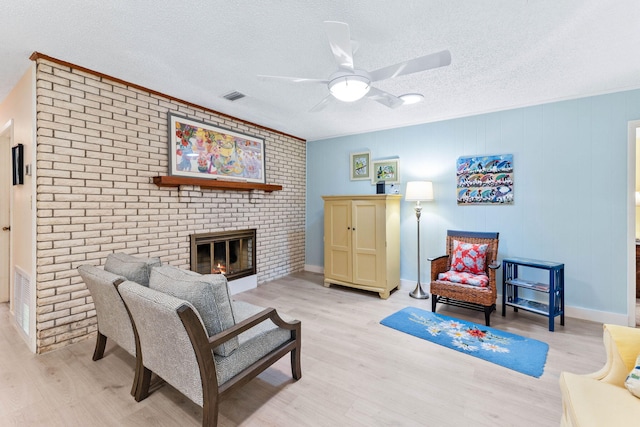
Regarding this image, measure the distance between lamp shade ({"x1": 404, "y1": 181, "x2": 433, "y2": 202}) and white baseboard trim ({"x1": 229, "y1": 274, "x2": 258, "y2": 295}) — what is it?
2678 mm

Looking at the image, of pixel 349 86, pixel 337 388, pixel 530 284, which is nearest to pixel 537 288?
pixel 530 284

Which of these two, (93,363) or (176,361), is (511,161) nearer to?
(176,361)

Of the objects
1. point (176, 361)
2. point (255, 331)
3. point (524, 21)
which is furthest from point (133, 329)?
point (524, 21)

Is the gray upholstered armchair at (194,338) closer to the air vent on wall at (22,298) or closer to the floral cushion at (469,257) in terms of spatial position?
the air vent on wall at (22,298)

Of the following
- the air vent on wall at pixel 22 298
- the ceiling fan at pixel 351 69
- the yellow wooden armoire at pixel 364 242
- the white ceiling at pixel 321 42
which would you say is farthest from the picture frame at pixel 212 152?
the ceiling fan at pixel 351 69

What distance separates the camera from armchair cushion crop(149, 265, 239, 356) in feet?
4.98

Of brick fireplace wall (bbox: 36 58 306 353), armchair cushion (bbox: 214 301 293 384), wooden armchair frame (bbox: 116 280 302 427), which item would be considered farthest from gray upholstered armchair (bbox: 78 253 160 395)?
armchair cushion (bbox: 214 301 293 384)

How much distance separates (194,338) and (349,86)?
6.02 ft

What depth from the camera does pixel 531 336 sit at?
2.78 m

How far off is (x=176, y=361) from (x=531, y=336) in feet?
10.5

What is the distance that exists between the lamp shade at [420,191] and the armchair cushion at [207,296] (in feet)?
9.73

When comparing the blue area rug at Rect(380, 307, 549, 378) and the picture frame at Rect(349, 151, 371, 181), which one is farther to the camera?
the picture frame at Rect(349, 151, 371, 181)

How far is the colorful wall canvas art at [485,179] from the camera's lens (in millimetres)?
3576

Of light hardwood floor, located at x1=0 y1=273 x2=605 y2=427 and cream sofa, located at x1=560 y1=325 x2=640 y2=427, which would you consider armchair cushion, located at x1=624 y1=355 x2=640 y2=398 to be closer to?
cream sofa, located at x1=560 y1=325 x2=640 y2=427
